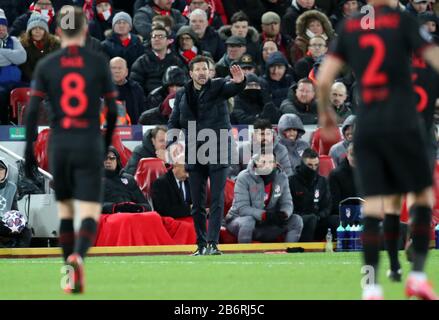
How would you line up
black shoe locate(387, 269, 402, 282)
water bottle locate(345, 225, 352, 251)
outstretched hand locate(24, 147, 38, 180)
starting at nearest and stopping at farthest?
1. outstretched hand locate(24, 147, 38, 180)
2. black shoe locate(387, 269, 402, 282)
3. water bottle locate(345, 225, 352, 251)

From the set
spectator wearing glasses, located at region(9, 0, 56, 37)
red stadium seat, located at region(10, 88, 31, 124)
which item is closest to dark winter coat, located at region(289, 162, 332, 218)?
red stadium seat, located at region(10, 88, 31, 124)

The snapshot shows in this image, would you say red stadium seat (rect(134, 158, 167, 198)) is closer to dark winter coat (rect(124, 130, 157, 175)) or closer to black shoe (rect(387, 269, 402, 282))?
dark winter coat (rect(124, 130, 157, 175))

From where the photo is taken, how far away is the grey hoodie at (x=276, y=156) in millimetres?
17922

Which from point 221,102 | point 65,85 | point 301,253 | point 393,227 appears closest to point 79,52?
point 65,85

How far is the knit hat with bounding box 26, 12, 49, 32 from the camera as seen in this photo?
63.9 ft

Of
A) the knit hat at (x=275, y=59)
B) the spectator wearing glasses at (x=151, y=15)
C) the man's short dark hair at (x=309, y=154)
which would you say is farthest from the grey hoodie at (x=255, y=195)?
the spectator wearing glasses at (x=151, y=15)

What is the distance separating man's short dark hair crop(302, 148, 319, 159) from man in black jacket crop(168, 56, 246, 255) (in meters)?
2.30

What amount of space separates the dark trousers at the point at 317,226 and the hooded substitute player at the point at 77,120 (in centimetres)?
753

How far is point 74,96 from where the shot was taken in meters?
9.94

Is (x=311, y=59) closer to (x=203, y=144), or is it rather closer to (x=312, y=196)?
(x=312, y=196)

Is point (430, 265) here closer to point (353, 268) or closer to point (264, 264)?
point (353, 268)

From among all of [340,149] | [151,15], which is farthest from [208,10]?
[340,149]

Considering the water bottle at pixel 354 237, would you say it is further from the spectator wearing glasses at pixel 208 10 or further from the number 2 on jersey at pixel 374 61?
the number 2 on jersey at pixel 374 61

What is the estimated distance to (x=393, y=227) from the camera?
10.2m
